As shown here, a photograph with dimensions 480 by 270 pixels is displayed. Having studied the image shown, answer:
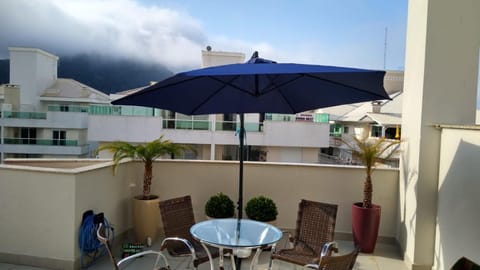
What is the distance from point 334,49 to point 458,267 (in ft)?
37.9

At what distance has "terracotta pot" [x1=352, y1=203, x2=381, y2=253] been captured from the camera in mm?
4602

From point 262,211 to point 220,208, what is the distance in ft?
2.04

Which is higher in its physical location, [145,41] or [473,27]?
[145,41]

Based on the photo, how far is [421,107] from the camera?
4.07m

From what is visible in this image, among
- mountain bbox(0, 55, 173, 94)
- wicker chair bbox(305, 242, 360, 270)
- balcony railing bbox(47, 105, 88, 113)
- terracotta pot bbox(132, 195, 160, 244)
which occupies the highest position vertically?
mountain bbox(0, 55, 173, 94)

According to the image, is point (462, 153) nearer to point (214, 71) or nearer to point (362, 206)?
point (362, 206)

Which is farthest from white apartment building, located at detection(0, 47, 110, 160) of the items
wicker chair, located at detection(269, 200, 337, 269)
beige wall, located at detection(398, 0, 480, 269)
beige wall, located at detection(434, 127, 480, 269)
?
beige wall, located at detection(434, 127, 480, 269)

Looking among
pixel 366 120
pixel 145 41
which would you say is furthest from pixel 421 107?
pixel 145 41

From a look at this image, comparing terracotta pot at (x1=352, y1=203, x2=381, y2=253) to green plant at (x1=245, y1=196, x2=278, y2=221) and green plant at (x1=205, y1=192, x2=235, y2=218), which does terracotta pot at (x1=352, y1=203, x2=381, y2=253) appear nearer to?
green plant at (x1=245, y1=196, x2=278, y2=221)

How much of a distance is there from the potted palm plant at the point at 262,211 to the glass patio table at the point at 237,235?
3.84 feet

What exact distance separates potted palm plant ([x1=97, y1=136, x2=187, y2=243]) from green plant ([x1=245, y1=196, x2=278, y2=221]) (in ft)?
4.65

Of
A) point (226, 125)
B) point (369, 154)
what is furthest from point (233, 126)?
point (369, 154)

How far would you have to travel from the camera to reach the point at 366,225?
4.62m

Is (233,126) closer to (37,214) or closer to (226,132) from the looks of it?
(226,132)
